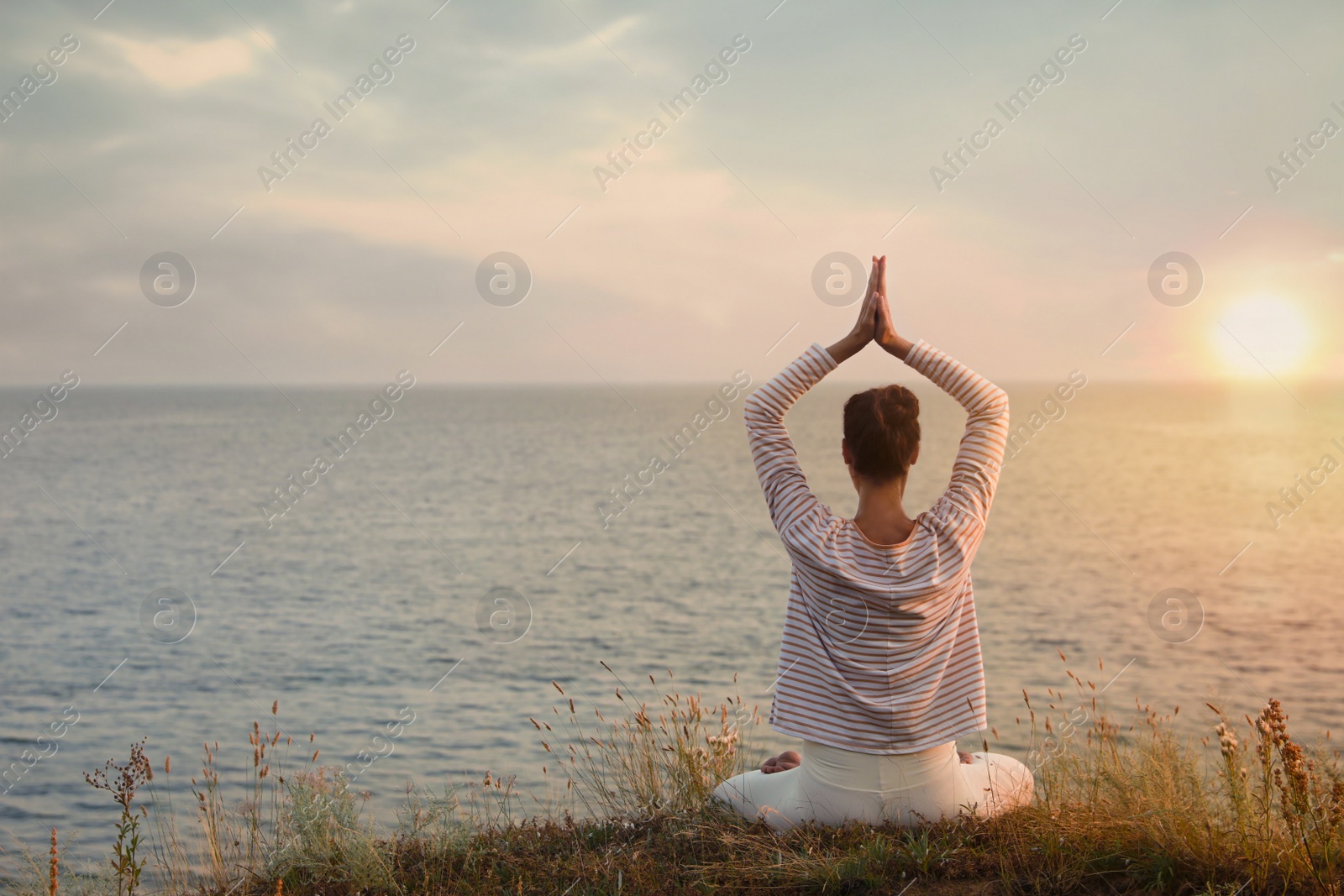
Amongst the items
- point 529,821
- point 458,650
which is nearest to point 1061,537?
point 458,650

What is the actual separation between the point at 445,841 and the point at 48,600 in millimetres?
27517

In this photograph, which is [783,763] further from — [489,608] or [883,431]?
[489,608]

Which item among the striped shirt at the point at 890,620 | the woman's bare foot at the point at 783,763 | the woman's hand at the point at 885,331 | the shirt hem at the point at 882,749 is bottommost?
the woman's bare foot at the point at 783,763

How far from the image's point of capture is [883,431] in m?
3.97

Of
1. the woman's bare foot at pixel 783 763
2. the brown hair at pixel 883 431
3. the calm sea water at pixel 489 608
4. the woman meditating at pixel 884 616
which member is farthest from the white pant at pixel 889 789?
the calm sea water at pixel 489 608

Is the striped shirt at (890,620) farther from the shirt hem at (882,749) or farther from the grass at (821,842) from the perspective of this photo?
the grass at (821,842)

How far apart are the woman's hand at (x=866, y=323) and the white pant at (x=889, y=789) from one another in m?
1.65

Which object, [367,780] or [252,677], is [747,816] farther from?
[252,677]

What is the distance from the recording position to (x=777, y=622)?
22719mm

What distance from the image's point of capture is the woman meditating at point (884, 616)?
4051mm

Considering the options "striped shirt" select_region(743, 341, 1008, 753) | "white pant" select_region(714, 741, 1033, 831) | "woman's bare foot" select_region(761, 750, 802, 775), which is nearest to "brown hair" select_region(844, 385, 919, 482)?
"striped shirt" select_region(743, 341, 1008, 753)

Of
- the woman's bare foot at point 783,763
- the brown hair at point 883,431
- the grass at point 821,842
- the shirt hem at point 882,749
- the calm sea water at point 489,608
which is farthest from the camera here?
the calm sea water at point 489,608

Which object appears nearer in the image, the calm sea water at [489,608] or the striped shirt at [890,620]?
the striped shirt at [890,620]

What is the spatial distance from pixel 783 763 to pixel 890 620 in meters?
0.96
